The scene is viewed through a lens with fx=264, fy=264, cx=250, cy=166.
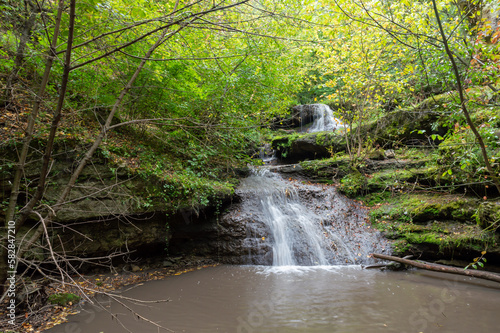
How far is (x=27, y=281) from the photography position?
375 centimetres

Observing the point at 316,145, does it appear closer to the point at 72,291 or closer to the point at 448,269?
the point at 448,269

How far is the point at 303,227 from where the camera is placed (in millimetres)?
7582

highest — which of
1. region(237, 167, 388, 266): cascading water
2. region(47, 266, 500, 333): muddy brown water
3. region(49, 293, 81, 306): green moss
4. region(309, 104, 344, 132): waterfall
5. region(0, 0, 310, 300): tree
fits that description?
region(309, 104, 344, 132): waterfall

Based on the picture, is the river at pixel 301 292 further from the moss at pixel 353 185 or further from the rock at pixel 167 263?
the moss at pixel 353 185

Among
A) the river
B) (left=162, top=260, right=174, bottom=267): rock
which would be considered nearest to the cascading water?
the river

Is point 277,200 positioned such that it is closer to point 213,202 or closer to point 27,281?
point 213,202

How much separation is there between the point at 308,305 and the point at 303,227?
11.4ft

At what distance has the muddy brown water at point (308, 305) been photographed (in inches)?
140

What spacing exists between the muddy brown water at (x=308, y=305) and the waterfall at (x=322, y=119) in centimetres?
991

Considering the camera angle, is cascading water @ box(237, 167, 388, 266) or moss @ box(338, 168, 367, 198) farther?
moss @ box(338, 168, 367, 198)

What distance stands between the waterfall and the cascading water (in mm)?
6016

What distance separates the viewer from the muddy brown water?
140 inches

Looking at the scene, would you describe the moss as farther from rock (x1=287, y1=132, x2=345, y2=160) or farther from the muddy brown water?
the muddy brown water

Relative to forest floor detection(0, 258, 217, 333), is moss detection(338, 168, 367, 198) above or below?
above
